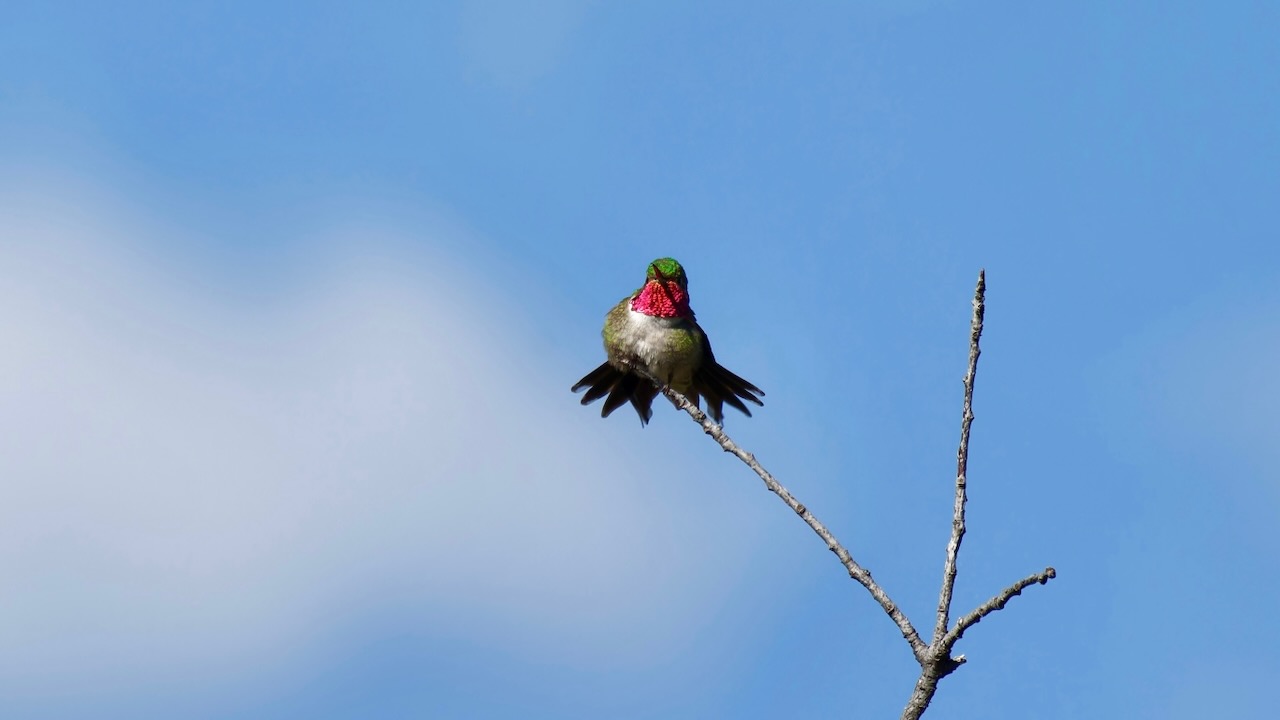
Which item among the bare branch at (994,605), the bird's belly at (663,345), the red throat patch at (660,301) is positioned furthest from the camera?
the red throat patch at (660,301)

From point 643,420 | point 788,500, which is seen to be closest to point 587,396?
point 643,420

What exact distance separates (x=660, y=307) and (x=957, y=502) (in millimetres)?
7404

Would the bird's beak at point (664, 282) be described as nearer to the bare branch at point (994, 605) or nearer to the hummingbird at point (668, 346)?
the hummingbird at point (668, 346)

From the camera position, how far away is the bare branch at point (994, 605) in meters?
3.42

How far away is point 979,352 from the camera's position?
145 inches

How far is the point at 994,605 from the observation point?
11.7ft

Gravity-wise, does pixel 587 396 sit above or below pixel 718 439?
above

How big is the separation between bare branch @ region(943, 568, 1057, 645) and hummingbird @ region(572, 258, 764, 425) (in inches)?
284

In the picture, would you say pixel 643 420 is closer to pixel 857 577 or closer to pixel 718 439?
pixel 718 439

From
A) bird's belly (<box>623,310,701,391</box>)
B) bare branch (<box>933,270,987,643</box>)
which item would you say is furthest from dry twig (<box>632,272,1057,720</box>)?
bird's belly (<box>623,310,701,391</box>)

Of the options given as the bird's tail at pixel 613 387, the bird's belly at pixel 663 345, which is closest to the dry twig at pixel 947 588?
the bird's belly at pixel 663 345

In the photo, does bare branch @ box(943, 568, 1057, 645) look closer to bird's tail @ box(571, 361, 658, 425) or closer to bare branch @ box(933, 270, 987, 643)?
bare branch @ box(933, 270, 987, 643)

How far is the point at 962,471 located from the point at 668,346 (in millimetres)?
7251

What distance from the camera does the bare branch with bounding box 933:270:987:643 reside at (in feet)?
11.3
